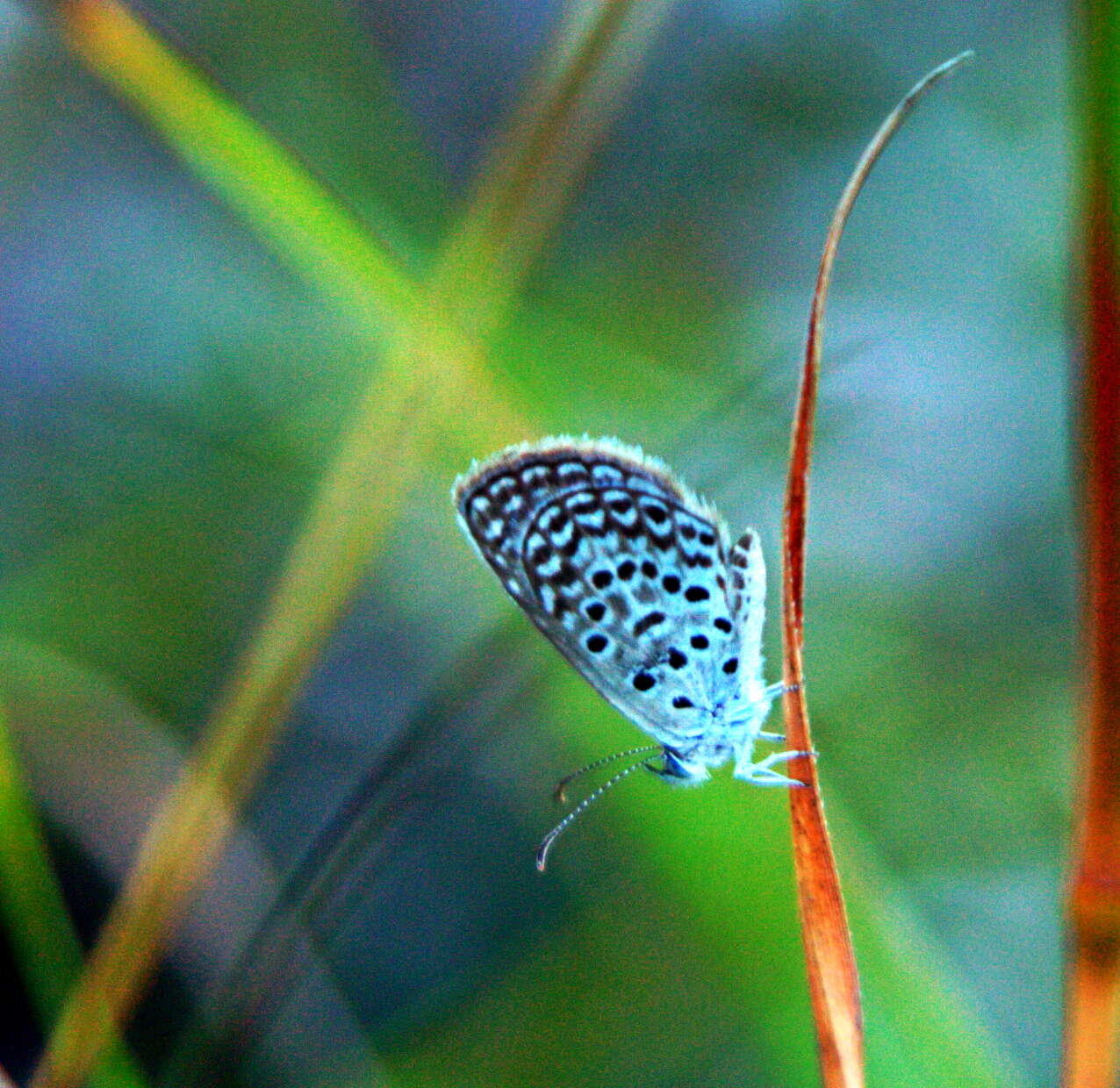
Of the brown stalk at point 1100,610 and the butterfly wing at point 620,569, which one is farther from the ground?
the brown stalk at point 1100,610

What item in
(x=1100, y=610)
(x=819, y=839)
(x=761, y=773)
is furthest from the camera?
(x=761, y=773)

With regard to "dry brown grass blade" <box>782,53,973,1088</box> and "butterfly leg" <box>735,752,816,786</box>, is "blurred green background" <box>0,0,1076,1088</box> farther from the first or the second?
"dry brown grass blade" <box>782,53,973,1088</box>

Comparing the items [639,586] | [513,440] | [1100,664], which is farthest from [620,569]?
[1100,664]

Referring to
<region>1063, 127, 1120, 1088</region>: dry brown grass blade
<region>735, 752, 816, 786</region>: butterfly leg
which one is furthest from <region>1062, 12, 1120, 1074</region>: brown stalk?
<region>735, 752, 816, 786</region>: butterfly leg

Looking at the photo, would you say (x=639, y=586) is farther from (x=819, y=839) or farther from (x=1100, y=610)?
(x=1100, y=610)

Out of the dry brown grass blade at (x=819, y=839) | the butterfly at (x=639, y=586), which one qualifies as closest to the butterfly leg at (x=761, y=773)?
the butterfly at (x=639, y=586)

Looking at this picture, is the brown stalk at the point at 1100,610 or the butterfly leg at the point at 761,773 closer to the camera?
the brown stalk at the point at 1100,610

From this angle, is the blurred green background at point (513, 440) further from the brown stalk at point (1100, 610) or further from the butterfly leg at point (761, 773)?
the brown stalk at point (1100, 610)
